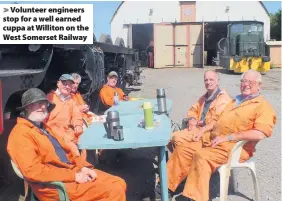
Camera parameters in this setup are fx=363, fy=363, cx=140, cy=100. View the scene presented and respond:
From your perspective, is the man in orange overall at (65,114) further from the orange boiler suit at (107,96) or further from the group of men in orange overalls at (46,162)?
the orange boiler suit at (107,96)

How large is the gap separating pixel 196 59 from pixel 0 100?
21.0 m

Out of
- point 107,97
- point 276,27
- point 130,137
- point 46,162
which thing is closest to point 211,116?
point 130,137

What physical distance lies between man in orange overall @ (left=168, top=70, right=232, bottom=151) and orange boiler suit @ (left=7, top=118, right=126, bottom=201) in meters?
1.22

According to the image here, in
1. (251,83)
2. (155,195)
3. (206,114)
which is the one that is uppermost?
(251,83)

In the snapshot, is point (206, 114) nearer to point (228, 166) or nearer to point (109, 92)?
point (228, 166)

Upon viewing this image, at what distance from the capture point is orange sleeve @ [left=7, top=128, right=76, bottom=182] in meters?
2.33

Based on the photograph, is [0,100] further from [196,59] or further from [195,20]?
[195,20]

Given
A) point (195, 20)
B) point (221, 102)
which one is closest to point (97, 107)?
point (221, 102)

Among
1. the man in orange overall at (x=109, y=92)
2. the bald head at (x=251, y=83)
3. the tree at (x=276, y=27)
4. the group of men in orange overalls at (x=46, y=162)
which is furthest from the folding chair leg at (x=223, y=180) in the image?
the tree at (x=276, y=27)

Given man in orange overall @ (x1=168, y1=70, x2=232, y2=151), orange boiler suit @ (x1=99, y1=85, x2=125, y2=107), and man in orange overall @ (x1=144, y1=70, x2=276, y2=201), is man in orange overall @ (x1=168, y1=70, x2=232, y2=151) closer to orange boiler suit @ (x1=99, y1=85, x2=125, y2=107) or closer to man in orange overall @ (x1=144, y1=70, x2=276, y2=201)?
man in orange overall @ (x1=144, y1=70, x2=276, y2=201)

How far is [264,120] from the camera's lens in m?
3.17

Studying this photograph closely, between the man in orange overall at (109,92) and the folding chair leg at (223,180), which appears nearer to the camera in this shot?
the folding chair leg at (223,180)

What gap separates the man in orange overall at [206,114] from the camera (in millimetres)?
3697

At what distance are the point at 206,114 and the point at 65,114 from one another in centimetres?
154
